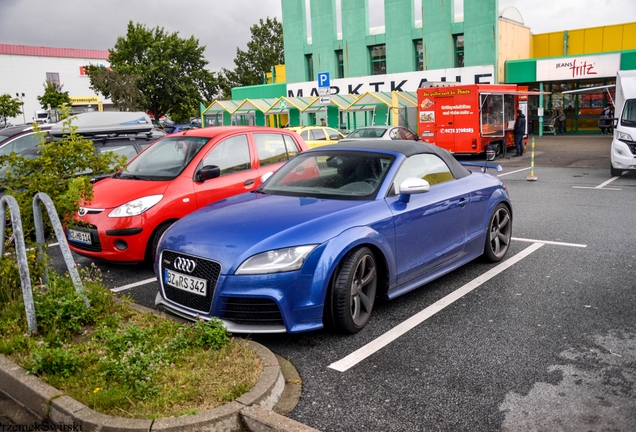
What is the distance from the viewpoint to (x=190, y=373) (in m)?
3.79

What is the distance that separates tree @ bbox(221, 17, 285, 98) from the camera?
69.9 meters

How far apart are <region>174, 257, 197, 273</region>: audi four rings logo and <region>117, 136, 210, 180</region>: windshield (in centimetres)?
255

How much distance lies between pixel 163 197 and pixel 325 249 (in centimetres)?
294

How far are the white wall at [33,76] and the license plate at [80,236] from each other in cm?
8025

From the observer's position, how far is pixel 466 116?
21.5 metres

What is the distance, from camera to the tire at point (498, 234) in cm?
666

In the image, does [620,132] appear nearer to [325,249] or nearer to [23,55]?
[325,249]

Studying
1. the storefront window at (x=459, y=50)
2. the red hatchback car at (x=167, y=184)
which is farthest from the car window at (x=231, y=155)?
the storefront window at (x=459, y=50)

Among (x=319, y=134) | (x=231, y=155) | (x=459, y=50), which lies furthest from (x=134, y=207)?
(x=459, y=50)

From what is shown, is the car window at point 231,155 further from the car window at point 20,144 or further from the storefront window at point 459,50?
the storefront window at point 459,50

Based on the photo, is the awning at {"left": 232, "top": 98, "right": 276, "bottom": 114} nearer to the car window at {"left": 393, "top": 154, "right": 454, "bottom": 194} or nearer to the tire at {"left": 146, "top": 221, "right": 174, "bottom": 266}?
the tire at {"left": 146, "top": 221, "right": 174, "bottom": 266}

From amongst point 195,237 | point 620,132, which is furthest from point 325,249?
point 620,132

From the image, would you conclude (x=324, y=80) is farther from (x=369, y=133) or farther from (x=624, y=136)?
(x=624, y=136)

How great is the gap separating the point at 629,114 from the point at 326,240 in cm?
1326
